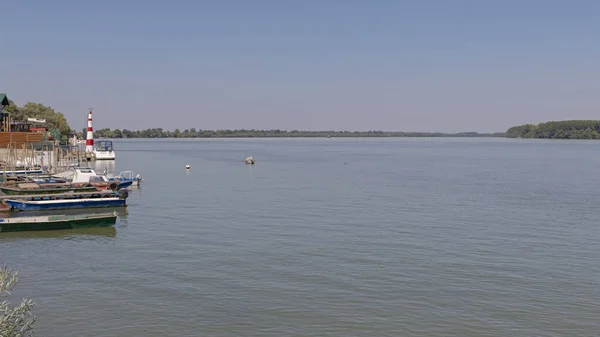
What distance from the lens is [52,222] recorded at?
38062 millimetres

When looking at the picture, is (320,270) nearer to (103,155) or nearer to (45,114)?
(103,155)

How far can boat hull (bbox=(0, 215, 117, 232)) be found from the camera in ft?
122

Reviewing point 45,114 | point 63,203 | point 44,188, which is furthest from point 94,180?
point 45,114

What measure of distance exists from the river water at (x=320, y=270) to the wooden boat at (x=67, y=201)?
6.51 ft

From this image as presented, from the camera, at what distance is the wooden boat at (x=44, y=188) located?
52.8m

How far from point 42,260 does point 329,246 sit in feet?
50.1

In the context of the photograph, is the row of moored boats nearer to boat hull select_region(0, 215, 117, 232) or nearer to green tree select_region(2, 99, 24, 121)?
boat hull select_region(0, 215, 117, 232)

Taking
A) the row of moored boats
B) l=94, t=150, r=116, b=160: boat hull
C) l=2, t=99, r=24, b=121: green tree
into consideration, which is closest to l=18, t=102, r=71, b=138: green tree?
l=2, t=99, r=24, b=121: green tree

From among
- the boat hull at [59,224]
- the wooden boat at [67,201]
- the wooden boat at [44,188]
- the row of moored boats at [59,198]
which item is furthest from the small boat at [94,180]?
the boat hull at [59,224]

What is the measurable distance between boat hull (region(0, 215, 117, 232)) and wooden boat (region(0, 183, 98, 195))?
640 inches

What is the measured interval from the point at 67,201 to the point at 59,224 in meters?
8.95

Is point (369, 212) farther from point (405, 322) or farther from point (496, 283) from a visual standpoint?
point (405, 322)

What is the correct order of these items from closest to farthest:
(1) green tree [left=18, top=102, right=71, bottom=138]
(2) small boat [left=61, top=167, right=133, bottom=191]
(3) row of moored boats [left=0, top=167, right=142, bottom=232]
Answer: (3) row of moored boats [left=0, top=167, right=142, bottom=232] → (2) small boat [left=61, top=167, right=133, bottom=191] → (1) green tree [left=18, top=102, right=71, bottom=138]

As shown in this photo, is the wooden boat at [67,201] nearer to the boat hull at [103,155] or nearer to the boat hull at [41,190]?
the boat hull at [41,190]
